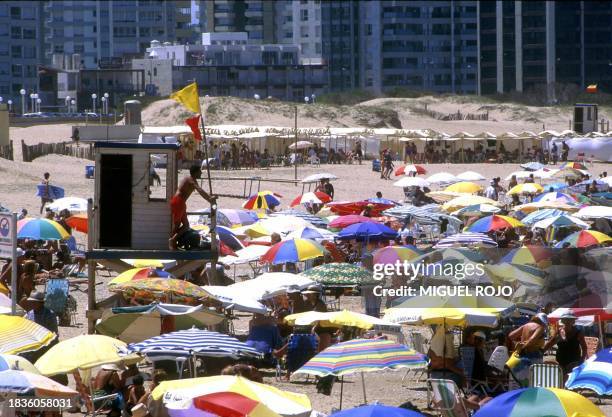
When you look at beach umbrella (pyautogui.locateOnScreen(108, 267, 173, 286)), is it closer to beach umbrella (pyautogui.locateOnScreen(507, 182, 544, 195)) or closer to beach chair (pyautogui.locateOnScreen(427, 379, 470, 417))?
beach chair (pyautogui.locateOnScreen(427, 379, 470, 417))

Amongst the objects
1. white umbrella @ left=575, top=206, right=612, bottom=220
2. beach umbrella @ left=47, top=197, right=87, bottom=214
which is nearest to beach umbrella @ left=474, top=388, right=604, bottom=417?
white umbrella @ left=575, top=206, right=612, bottom=220

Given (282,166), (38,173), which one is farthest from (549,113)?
(38,173)

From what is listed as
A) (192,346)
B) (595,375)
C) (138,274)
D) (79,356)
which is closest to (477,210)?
(138,274)

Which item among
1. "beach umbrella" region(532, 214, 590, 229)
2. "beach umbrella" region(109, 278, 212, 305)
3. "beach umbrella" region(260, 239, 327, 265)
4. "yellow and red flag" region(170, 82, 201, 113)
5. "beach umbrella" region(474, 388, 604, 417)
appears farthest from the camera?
"beach umbrella" region(532, 214, 590, 229)

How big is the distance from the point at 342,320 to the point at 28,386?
14.3 feet

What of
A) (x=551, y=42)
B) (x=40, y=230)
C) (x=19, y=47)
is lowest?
(x=40, y=230)

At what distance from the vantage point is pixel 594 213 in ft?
74.4

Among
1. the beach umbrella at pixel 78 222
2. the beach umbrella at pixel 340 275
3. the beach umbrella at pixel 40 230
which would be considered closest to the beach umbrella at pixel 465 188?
the beach umbrella at pixel 78 222

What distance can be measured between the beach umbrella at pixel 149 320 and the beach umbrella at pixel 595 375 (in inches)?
141

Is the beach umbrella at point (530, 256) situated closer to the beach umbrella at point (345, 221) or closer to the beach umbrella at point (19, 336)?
the beach umbrella at point (345, 221)

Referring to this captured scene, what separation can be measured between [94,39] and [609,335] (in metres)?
126

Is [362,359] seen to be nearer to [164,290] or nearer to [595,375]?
[595,375]

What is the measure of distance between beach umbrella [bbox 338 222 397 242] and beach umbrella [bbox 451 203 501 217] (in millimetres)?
4642

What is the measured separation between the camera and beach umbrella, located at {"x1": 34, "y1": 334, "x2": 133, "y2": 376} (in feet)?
35.1
